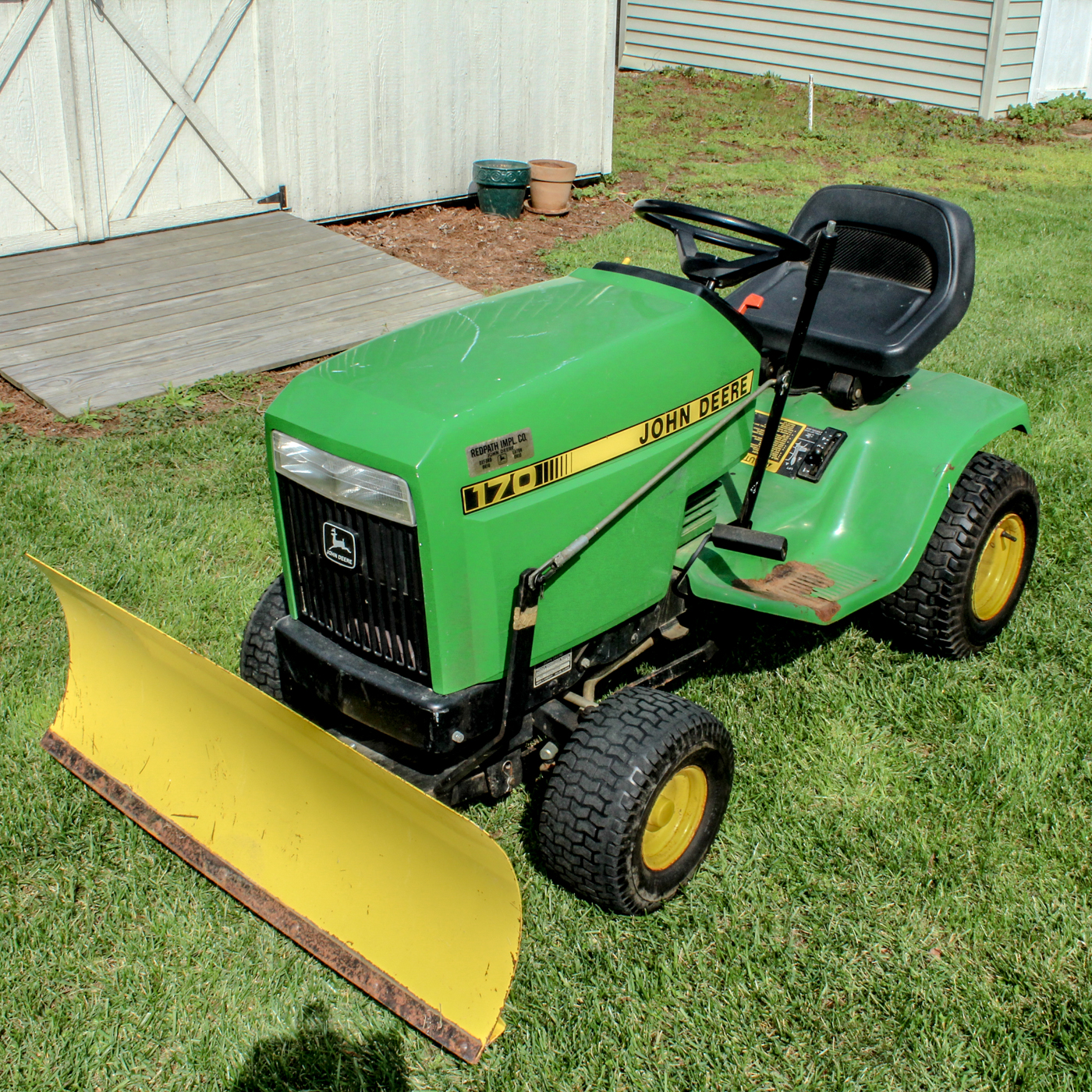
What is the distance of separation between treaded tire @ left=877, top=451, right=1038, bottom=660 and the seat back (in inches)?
15.6

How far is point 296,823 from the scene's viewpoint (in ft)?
8.39

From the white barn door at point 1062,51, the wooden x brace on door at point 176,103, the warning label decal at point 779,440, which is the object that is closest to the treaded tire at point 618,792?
the warning label decal at point 779,440

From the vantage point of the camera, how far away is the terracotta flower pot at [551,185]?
867 centimetres

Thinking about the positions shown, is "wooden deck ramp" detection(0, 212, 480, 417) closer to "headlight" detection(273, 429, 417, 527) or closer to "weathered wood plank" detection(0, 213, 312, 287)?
"weathered wood plank" detection(0, 213, 312, 287)

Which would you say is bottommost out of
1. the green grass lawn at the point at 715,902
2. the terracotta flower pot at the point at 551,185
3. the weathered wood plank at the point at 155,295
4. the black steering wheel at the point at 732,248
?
the green grass lawn at the point at 715,902

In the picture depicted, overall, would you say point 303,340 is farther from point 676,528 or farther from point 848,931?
point 848,931

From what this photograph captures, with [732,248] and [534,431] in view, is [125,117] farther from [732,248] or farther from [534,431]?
[534,431]

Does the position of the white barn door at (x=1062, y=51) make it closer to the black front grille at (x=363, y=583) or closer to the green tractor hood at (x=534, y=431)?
the green tractor hood at (x=534, y=431)

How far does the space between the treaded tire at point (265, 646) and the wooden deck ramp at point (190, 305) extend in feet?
7.79

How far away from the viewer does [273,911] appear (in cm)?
254

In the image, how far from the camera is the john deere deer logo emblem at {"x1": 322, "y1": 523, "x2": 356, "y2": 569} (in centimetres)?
242

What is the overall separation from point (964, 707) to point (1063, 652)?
1.67 feet

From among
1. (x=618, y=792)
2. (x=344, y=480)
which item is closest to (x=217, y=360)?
(x=344, y=480)

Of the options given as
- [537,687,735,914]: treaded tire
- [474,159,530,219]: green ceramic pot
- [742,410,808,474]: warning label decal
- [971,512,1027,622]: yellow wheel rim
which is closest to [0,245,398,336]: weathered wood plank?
[474,159,530,219]: green ceramic pot
